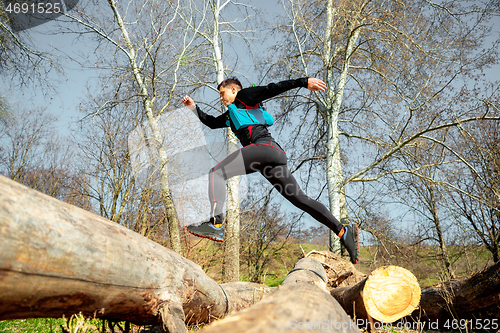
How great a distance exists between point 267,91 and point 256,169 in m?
0.84

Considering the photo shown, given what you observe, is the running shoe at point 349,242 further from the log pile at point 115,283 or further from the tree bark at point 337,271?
the tree bark at point 337,271

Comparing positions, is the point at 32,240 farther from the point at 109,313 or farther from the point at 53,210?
the point at 109,313

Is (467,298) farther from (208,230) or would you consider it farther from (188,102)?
(188,102)

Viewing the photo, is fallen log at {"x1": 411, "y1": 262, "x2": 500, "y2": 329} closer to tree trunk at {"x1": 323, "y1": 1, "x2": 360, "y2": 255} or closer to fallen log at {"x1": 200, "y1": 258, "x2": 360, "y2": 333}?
fallen log at {"x1": 200, "y1": 258, "x2": 360, "y2": 333}

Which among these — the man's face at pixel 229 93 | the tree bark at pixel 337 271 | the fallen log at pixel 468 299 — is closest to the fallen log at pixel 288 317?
the fallen log at pixel 468 299

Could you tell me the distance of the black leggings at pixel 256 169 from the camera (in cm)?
293

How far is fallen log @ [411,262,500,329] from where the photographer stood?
3.14 meters

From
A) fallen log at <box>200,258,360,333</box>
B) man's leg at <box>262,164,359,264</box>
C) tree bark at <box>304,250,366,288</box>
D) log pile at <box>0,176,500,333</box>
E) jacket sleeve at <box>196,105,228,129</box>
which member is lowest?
fallen log at <box>200,258,360,333</box>

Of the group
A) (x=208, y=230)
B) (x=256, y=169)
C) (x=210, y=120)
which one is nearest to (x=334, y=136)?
(x=210, y=120)

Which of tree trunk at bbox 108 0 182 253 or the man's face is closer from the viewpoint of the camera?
the man's face

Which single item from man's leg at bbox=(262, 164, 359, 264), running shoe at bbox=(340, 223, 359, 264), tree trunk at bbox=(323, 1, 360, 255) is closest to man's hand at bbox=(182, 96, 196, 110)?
man's leg at bbox=(262, 164, 359, 264)

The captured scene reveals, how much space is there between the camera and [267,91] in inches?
122

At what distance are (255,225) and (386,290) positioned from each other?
24.1 ft

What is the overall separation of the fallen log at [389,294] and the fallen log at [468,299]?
458mm
